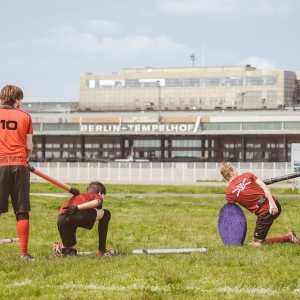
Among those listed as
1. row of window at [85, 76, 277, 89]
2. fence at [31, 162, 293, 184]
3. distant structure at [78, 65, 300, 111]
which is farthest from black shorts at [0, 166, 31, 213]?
row of window at [85, 76, 277, 89]

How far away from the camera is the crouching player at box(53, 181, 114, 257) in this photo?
9469 mm

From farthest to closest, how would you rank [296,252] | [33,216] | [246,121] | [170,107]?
1. [170,107]
2. [246,121]
3. [33,216]
4. [296,252]

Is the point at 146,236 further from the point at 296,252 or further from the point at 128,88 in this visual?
the point at 128,88

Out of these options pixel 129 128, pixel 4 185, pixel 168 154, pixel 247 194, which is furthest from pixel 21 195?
pixel 168 154

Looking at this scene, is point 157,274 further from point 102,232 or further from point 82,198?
point 82,198

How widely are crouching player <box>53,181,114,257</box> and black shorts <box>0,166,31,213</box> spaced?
2.02 ft

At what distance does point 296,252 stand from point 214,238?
3380 mm

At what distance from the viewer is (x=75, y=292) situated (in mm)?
7055

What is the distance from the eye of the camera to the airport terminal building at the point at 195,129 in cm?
9562

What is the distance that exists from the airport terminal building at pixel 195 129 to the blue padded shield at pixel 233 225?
268 feet

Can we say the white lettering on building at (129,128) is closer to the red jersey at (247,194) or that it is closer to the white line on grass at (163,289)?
the red jersey at (247,194)

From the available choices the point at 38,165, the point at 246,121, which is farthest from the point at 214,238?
the point at 246,121

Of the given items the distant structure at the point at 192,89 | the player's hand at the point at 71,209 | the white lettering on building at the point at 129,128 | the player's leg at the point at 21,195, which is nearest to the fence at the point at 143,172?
the white lettering on building at the point at 129,128

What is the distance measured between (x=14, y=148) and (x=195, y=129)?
86945 millimetres
